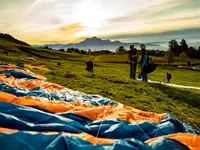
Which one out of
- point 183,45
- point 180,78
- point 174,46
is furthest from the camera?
point 174,46

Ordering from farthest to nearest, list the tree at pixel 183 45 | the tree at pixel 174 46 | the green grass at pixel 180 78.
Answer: the tree at pixel 174 46 → the tree at pixel 183 45 → the green grass at pixel 180 78

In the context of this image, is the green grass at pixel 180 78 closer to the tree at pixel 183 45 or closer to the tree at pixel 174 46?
the tree at pixel 183 45

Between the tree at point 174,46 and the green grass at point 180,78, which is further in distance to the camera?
the tree at point 174,46

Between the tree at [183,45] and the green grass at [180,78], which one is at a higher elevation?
the tree at [183,45]

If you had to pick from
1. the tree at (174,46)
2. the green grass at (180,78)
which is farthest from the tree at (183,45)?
the green grass at (180,78)

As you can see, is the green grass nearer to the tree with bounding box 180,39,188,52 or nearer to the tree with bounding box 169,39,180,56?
the tree with bounding box 180,39,188,52

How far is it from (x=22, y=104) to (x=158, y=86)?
10.6 metres

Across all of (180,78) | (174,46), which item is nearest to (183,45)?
(174,46)

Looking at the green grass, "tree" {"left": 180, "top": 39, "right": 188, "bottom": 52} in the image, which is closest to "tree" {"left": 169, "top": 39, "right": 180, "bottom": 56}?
"tree" {"left": 180, "top": 39, "right": 188, "bottom": 52}

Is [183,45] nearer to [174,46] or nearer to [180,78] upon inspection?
[174,46]

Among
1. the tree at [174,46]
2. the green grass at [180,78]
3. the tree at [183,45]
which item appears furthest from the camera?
the tree at [174,46]

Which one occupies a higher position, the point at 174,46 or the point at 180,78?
the point at 174,46

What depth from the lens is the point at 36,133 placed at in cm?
432

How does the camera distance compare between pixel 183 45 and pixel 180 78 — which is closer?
pixel 180 78
